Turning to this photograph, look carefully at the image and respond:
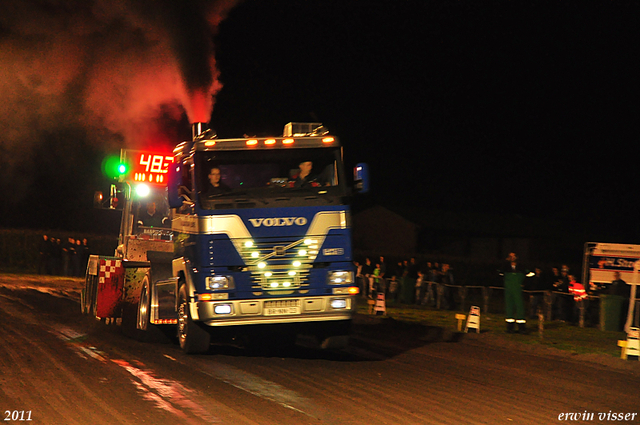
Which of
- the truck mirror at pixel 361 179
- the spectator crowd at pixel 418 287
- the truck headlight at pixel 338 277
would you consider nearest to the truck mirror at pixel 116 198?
the truck mirror at pixel 361 179

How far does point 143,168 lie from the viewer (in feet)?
52.9

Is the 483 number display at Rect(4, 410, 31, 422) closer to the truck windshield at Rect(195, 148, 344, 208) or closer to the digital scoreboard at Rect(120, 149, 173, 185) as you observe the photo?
the truck windshield at Rect(195, 148, 344, 208)

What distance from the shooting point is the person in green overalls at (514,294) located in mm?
17016

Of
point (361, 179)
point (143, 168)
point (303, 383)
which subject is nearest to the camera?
point (303, 383)

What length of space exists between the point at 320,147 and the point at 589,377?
5.23 meters

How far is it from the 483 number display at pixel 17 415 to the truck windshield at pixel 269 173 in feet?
14.5

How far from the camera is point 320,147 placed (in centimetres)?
1169

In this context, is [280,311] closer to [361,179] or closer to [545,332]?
[361,179]

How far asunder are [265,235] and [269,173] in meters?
0.95

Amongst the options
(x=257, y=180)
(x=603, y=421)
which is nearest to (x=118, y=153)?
(x=257, y=180)

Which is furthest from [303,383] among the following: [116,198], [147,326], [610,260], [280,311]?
[610,260]

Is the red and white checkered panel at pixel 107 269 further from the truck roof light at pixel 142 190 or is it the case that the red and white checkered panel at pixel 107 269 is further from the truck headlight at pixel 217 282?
the truck headlight at pixel 217 282

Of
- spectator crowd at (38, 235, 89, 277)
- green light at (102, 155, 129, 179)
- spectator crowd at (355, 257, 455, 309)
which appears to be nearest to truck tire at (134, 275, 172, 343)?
green light at (102, 155, 129, 179)

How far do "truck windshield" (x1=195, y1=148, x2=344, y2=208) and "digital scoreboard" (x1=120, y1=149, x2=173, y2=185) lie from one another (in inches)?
191
